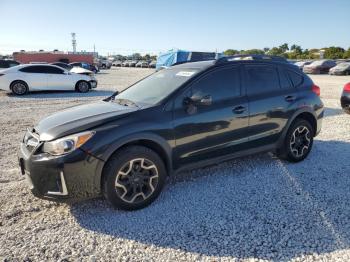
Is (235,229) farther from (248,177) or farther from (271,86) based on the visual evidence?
(271,86)

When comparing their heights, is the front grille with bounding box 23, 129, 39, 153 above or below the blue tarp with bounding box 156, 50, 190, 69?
below

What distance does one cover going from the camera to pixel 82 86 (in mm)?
15438

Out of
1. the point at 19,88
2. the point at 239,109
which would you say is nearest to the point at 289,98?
the point at 239,109

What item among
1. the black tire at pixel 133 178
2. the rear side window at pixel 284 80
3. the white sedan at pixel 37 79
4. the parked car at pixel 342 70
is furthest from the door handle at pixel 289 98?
the parked car at pixel 342 70

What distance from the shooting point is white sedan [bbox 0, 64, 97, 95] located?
13.7 meters

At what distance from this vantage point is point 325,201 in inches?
151

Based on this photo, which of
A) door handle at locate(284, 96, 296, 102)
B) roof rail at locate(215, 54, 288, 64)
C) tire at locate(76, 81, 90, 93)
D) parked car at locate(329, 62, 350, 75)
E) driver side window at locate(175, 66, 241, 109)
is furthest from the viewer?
parked car at locate(329, 62, 350, 75)

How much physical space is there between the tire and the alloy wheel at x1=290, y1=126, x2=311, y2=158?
40.7 feet


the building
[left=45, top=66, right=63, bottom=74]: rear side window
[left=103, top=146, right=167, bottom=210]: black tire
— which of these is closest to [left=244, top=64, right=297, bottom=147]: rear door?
[left=103, top=146, right=167, bottom=210]: black tire

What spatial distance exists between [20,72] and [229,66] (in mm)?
12201

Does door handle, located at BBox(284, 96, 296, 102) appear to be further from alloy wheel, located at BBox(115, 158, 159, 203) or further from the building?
the building

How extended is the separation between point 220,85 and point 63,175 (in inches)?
90.8

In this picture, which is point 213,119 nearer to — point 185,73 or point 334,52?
point 185,73

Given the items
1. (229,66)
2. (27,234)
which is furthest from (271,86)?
(27,234)
